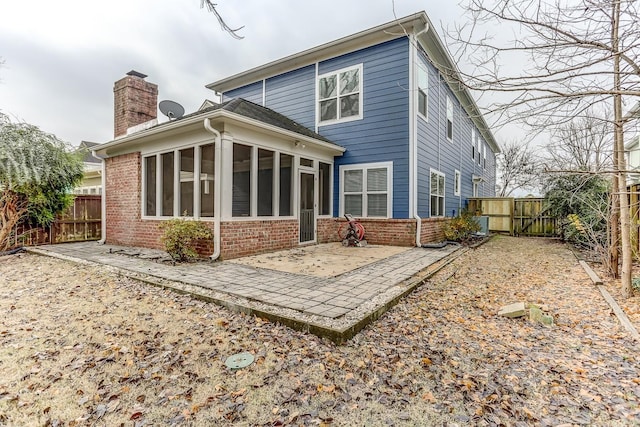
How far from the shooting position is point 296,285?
4277mm

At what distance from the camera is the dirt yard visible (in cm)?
191

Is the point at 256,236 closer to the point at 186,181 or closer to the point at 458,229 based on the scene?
the point at 186,181

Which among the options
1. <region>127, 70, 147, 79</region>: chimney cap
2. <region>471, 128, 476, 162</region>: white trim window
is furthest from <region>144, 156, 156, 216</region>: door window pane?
Result: <region>471, 128, 476, 162</region>: white trim window

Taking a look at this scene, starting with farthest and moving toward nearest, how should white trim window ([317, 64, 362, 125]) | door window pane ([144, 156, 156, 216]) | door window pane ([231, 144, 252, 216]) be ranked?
white trim window ([317, 64, 362, 125]), door window pane ([144, 156, 156, 216]), door window pane ([231, 144, 252, 216])

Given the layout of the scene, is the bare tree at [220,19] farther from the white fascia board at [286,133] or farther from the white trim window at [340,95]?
the white trim window at [340,95]

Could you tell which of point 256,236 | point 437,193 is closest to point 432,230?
point 437,193

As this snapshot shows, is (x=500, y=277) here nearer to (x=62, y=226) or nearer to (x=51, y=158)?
(x=51, y=158)

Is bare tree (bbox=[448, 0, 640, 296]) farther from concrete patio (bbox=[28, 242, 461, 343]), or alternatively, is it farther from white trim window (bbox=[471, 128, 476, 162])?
white trim window (bbox=[471, 128, 476, 162])

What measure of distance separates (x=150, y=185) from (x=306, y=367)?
7.04m

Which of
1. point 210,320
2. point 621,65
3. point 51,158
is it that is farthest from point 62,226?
point 621,65

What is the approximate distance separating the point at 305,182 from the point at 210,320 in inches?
219

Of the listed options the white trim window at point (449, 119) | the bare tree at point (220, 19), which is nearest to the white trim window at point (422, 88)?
the white trim window at point (449, 119)

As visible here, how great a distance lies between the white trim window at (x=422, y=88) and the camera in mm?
8468

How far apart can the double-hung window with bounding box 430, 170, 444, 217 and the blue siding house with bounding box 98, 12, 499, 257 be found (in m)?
0.06
